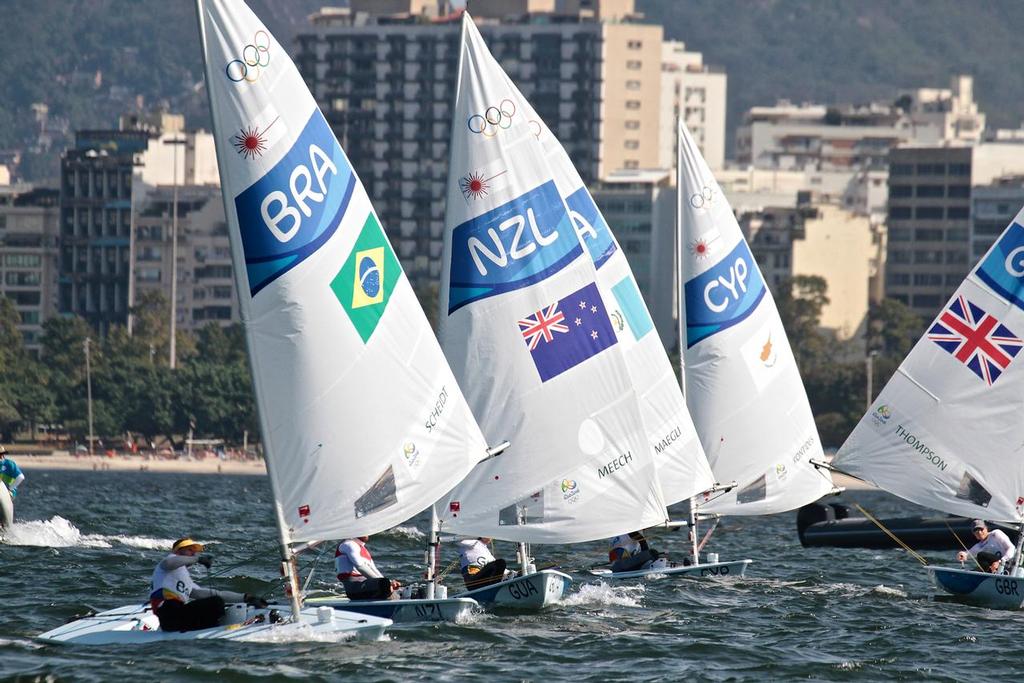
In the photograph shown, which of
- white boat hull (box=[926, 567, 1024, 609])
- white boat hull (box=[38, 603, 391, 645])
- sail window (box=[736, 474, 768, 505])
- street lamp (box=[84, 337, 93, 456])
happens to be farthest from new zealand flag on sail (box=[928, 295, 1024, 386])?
street lamp (box=[84, 337, 93, 456])

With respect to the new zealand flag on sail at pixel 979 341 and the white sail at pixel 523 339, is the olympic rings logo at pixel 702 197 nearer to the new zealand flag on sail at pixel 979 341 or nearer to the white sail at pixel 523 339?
the new zealand flag on sail at pixel 979 341

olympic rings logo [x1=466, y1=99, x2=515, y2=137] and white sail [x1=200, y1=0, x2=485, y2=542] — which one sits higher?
olympic rings logo [x1=466, y1=99, x2=515, y2=137]

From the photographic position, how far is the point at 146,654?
26906 mm

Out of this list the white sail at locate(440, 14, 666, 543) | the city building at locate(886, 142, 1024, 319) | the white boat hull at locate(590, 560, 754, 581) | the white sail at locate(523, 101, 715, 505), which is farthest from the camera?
the city building at locate(886, 142, 1024, 319)

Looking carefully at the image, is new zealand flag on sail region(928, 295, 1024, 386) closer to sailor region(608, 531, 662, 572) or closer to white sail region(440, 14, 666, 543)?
sailor region(608, 531, 662, 572)

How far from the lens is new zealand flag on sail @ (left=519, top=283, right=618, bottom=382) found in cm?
3234

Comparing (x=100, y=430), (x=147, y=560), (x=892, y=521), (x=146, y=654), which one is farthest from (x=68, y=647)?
(x=100, y=430)

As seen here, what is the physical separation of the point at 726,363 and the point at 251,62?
19390mm

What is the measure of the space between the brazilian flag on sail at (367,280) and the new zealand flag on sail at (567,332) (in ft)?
14.7

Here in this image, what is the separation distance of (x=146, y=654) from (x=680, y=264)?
19.4m

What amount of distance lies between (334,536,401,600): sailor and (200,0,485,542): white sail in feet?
6.51

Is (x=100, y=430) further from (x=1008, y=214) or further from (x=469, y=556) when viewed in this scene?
(x=469, y=556)

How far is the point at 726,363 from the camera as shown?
4353 cm

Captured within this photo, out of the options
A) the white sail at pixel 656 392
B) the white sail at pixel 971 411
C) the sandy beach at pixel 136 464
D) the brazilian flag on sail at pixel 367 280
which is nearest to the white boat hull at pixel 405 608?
the brazilian flag on sail at pixel 367 280
